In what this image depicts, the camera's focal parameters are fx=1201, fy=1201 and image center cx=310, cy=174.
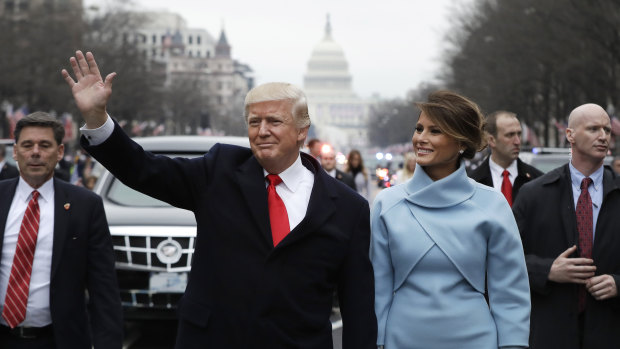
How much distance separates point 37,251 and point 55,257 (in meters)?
0.11

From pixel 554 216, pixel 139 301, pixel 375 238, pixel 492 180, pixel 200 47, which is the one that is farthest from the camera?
pixel 200 47

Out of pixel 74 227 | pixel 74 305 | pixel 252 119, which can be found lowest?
pixel 74 305

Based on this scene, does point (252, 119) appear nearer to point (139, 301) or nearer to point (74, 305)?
point (74, 305)

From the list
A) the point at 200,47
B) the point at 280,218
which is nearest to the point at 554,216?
the point at 280,218

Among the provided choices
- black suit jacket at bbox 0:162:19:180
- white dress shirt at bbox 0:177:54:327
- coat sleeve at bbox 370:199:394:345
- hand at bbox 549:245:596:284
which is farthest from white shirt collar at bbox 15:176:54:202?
black suit jacket at bbox 0:162:19:180

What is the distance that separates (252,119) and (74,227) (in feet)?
5.30

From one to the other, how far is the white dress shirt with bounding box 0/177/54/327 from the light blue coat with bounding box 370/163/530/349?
1.74 meters

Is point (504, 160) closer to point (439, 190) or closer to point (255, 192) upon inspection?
point (439, 190)

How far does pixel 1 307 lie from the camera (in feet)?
18.0

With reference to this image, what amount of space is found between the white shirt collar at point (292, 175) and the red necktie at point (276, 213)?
0.02 metres

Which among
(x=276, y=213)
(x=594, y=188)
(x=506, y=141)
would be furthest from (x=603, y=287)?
(x=506, y=141)

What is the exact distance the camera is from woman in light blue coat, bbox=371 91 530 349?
15.0ft

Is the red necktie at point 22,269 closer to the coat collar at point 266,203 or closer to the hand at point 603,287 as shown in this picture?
the coat collar at point 266,203

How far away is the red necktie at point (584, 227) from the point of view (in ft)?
19.9
